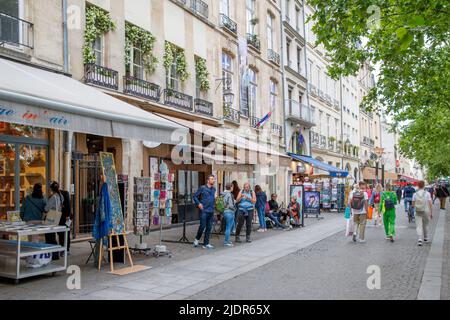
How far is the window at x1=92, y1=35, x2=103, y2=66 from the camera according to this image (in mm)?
12990

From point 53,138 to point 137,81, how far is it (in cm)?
373

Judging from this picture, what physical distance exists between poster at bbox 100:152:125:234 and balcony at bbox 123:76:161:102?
5.27 meters

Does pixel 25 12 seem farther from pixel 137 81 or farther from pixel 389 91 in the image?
pixel 389 91

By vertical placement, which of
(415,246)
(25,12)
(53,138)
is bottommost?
(415,246)

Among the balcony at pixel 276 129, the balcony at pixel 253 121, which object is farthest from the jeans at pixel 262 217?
the balcony at pixel 276 129

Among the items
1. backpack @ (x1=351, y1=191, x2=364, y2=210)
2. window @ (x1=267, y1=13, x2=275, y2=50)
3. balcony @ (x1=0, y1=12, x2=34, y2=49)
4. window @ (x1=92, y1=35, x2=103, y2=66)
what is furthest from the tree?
window @ (x1=267, y1=13, x2=275, y2=50)

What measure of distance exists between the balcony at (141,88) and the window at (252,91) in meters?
8.76

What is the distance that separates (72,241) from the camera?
37.8 feet

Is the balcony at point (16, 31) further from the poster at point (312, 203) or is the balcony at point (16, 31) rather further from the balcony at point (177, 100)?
the poster at point (312, 203)

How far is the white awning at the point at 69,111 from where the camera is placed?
646 centimetres

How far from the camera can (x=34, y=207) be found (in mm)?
9398

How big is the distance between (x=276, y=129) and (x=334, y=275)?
60.5 feet

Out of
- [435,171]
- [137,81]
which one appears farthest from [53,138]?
[435,171]

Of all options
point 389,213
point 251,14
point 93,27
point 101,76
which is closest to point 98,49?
point 93,27
